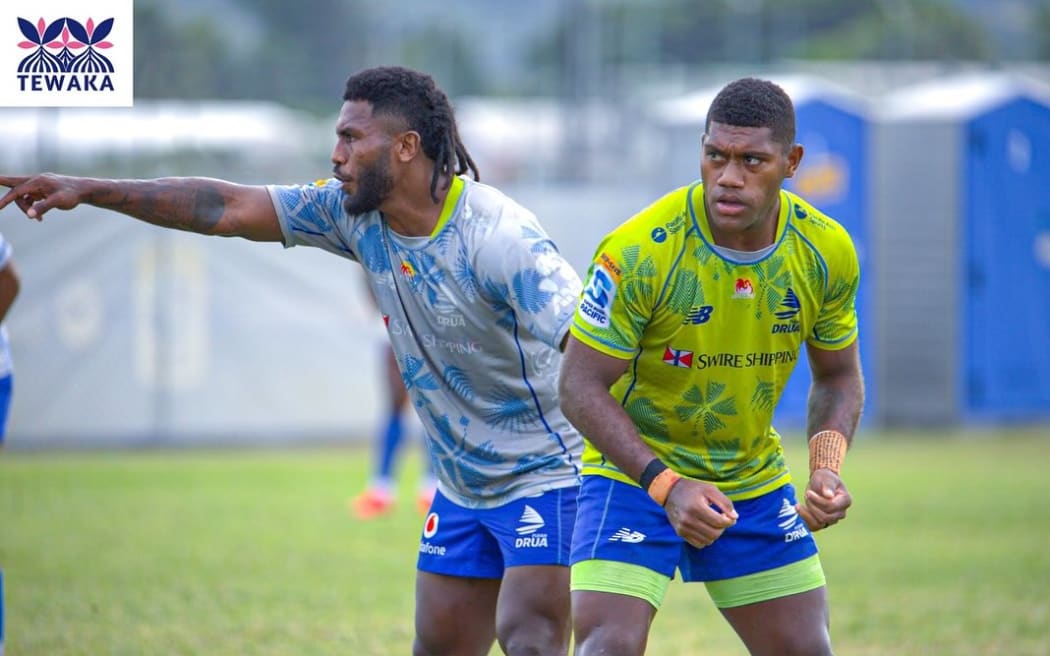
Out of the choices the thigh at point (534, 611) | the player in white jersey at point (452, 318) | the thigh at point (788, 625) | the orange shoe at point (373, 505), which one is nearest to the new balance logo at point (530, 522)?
the player in white jersey at point (452, 318)

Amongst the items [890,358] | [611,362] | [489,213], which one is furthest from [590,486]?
[890,358]

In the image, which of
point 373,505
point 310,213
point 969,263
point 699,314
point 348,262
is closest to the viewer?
point 699,314

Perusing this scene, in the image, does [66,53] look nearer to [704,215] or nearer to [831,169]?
[704,215]

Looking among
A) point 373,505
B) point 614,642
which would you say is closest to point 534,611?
point 614,642

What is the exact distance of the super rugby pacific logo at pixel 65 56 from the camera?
4512 millimetres

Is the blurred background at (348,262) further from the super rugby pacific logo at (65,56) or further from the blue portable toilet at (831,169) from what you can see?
the super rugby pacific logo at (65,56)

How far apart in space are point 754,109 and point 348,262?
1406cm

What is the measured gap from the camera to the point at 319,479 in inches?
596

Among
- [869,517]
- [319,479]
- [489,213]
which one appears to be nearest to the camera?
[489,213]

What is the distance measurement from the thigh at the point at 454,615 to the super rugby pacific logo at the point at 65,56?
2.09 meters

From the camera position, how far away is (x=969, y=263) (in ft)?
64.0

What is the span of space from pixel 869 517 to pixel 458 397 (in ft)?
26.5

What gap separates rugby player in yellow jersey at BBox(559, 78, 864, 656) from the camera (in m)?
4.54

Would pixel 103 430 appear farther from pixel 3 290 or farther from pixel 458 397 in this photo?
pixel 458 397
